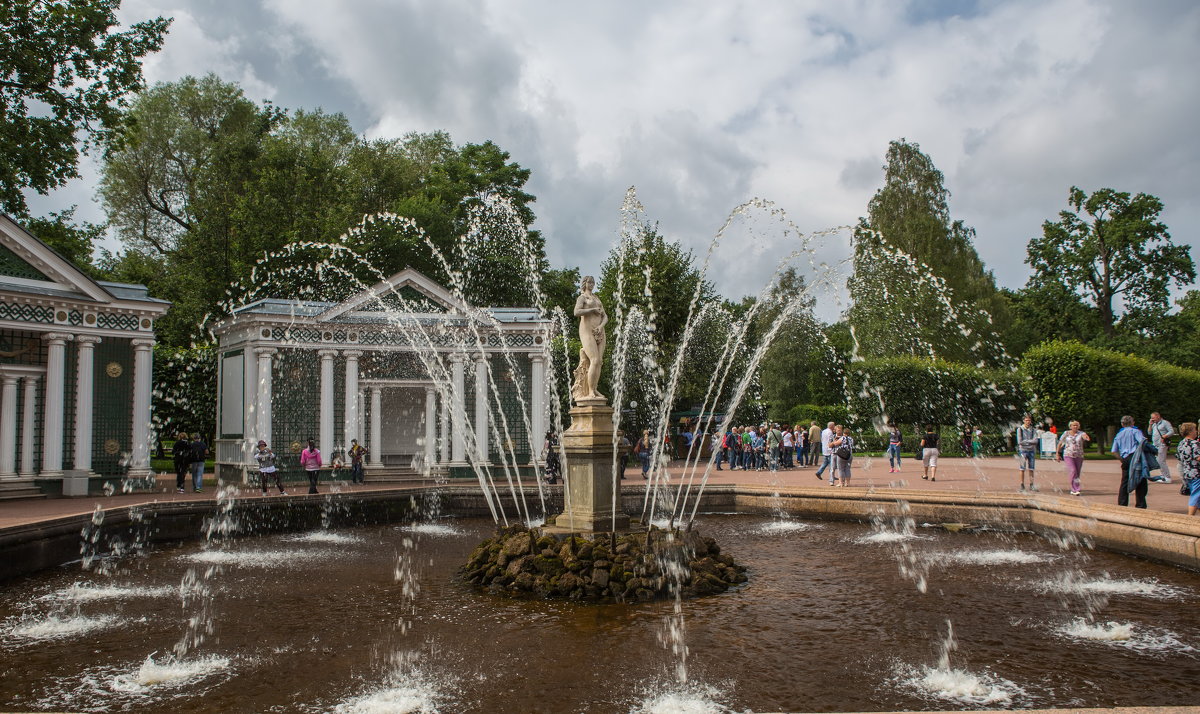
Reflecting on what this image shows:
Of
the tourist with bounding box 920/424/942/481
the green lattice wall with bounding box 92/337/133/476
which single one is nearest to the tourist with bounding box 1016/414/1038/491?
the tourist with bounding box 920/424/942/481

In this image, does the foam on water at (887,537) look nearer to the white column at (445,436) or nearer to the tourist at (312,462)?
the tourist at (312,462)

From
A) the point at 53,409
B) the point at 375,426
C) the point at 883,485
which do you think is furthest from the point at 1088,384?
the point at 53,409

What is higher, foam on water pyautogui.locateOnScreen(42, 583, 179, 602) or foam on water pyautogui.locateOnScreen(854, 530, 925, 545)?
foam on water pyautogui.locateOnScreen(854, 530, 925, 545)

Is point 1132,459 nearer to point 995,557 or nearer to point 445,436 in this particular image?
point 995,557

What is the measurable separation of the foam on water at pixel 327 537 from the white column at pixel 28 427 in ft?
30.9

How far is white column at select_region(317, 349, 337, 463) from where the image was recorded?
25234 millimetres

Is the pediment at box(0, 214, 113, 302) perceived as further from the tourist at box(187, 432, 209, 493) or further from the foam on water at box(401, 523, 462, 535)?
the foam on water at box(401, 523, 462, 535)

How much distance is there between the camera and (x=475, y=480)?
1003 inches

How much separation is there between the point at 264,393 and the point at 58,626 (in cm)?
1690

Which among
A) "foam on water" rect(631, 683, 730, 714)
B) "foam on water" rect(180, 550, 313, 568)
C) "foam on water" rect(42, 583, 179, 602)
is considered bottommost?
"foam on water" rect(180, 550, 313, 568)

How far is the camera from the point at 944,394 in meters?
40.2

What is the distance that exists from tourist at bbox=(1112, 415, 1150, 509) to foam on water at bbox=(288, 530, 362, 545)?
12956mm

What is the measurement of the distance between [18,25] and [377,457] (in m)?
16.8

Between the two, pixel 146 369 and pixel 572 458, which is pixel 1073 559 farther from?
pixel 146 369
